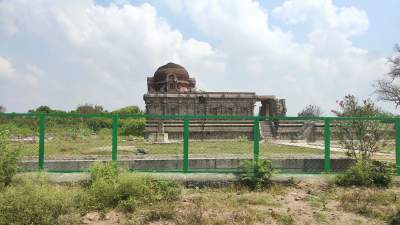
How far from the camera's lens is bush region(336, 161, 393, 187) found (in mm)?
7500

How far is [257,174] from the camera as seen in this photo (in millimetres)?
7418

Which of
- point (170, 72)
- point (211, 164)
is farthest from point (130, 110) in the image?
point (211, 164)

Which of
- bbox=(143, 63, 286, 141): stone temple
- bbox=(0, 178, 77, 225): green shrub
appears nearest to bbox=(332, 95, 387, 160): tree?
bbox=(0, 178, 77, 225): green shrub

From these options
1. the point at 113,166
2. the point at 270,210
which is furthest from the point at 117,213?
the point at 270,210

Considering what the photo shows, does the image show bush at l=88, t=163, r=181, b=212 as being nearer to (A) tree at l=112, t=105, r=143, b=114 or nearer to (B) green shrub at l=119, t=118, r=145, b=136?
(B) green shrub at l=119, t=118, r=145, b=136

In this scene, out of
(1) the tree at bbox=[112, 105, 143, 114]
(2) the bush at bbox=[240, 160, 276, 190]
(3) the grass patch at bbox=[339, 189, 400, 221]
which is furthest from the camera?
(1) the tree at bbox=[112, 105, 143, 114]

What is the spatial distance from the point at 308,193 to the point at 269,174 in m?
0.75

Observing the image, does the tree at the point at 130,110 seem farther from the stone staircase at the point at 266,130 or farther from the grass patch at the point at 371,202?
the grass patch at the point at 371,202

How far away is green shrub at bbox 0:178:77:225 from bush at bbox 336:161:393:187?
4.79 meters

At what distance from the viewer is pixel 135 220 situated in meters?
5.80

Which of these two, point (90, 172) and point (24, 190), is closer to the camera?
point (24, 190)

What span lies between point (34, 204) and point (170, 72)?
4002 centimetres

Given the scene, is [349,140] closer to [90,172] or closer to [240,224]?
A: [240,224]

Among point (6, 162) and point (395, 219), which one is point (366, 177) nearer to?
point (395, 219)
